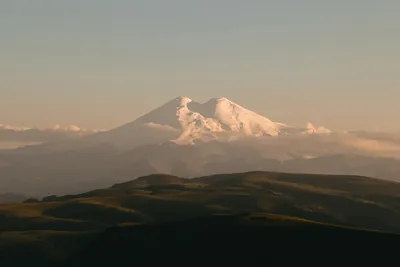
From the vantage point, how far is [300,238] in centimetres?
13425

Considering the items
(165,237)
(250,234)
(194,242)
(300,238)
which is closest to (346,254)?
(300,238)

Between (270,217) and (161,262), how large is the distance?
33.2m

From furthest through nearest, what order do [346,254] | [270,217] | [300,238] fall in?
1. [270,217]
2. [300,238]
3. [346,254]

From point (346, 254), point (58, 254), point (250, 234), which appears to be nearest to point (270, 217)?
point (250, 234)

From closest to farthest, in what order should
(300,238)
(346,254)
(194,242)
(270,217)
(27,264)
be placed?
(346,254)
(300,238)
(194,242)
(270,217)
(27,264)

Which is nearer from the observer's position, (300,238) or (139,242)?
(300,238)

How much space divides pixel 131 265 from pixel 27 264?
6664cm

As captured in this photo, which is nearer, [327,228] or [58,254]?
[327,228]

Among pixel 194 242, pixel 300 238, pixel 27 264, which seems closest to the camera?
pixel 300 238

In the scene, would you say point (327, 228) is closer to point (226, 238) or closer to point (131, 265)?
point (226, 238)

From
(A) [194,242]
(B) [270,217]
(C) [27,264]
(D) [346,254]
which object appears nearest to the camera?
(D) [346,254]

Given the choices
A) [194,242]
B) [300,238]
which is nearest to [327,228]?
[300,238]

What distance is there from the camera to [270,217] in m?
160

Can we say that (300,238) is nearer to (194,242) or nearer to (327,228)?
(327,228)
